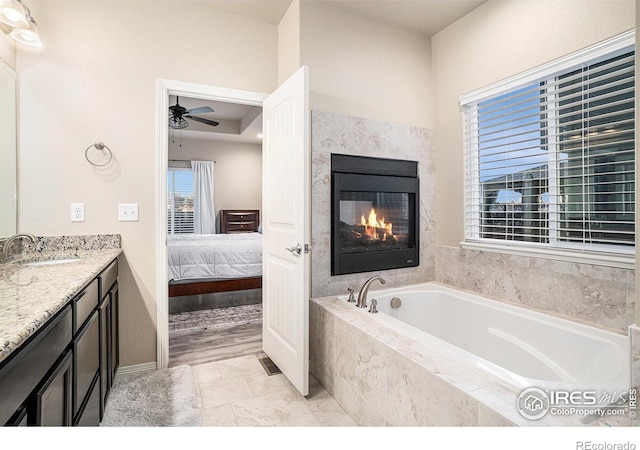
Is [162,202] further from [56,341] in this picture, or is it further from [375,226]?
[375,226]

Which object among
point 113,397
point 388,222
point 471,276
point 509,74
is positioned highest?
point 509,74

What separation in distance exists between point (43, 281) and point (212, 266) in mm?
2825

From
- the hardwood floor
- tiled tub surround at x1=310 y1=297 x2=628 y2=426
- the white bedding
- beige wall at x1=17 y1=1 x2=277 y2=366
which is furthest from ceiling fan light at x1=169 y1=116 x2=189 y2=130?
tiled tub surround at x1=310 y1=297 x2=628 y2=426

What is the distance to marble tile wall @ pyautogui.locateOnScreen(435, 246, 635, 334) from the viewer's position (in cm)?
186

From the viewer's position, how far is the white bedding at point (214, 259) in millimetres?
4031

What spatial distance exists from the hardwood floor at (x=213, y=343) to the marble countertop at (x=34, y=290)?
112cm

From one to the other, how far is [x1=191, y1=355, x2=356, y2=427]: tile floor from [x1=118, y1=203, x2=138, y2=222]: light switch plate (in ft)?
3.94

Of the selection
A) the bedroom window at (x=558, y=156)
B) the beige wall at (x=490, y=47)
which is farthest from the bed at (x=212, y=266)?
the bedroom window at (x=558, y=156)

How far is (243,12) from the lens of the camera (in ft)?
8.75

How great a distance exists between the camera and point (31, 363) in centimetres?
89

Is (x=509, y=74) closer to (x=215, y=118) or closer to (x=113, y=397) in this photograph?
(x=113, y=397)

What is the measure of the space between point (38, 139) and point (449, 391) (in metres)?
2.76

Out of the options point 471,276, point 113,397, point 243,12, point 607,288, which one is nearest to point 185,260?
point 113,397

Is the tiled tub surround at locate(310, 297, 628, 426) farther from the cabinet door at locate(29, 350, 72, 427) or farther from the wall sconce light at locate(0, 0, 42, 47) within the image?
the wall sconce light at locate(0, 0, 42, 47)
